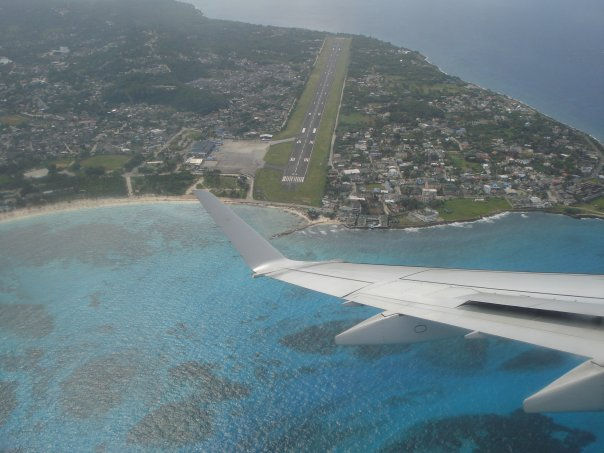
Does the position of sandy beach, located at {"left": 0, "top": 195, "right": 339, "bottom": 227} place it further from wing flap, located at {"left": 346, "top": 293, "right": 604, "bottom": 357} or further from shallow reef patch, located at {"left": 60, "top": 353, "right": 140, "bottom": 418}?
wing flap, located at {"left": 346, "top": 293, "right": 604, "bottom": 357}

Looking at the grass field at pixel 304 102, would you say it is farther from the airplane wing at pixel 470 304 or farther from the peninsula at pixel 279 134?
the airplane wing at pixel 470 304

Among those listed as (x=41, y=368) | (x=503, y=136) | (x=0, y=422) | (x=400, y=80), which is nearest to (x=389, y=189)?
(x=503, y=136)

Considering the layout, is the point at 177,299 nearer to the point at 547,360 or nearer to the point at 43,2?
the point at 547,360

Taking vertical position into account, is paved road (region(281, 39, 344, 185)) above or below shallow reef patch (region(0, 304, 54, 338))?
above

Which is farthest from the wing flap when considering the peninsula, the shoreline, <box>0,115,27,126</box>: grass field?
<box>0,115,27,126</box>: grass field

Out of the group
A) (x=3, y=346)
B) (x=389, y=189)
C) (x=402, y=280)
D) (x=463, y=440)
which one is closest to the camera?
(x=402, y=280)

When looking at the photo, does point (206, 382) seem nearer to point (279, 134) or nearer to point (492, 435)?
point (492, 435)

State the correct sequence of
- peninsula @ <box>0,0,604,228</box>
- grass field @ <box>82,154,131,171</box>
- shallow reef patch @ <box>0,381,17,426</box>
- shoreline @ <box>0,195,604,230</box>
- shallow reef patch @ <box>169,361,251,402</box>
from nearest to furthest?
shallow reef patch @ <box>0,381,17,426</box>, shallow reef patch @ <box>169,361,251,402</box>, shoreline @ <box>0,195,604,230</box>, peninsula @ <box>0,0,604,228</box>, grass field @ <box>82,154,131,171</box>
